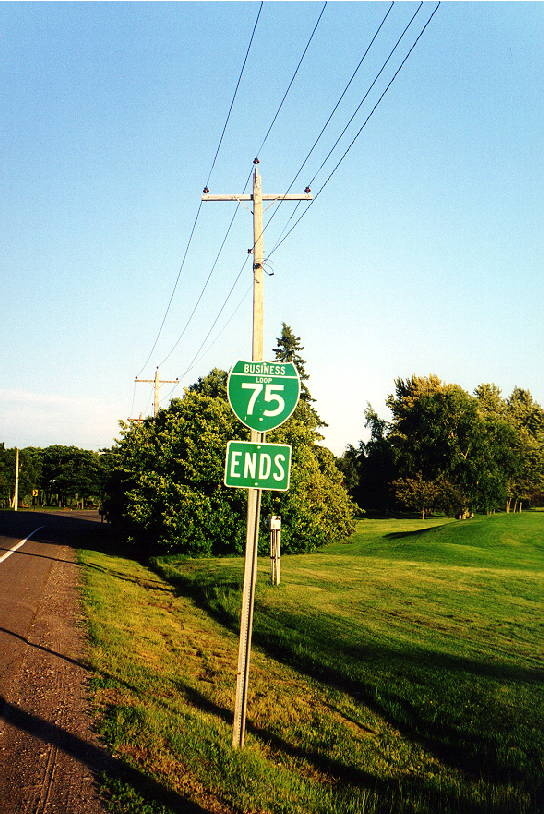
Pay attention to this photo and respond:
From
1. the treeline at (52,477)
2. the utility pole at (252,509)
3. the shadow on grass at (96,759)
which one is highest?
the utility pole at (252,509)

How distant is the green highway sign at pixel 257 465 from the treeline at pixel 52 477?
93490 mm

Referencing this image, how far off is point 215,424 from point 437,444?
148 feet

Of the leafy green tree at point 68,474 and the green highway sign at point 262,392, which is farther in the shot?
the leafy green tree at point 68,474

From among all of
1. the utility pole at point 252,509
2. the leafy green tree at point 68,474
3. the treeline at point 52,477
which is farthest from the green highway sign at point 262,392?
the leafy green tree at point 68,474

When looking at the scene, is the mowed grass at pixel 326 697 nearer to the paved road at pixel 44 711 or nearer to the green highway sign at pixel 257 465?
the paved road at pixel 44 711

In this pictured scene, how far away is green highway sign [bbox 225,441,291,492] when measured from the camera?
19.3ft

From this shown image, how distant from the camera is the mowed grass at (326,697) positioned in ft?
16.9

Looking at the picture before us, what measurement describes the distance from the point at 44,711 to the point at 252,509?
9.94 feet

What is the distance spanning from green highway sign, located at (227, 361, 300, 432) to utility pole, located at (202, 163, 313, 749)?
21 cm

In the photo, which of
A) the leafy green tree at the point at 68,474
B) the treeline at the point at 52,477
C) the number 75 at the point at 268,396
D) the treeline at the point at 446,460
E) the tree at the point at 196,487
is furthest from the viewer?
the leafy green tree at the point at 68,474

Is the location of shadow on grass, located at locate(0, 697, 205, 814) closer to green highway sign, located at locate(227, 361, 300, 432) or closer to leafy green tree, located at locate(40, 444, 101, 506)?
green highway sign, located at locate(227, 361, 300, 432)

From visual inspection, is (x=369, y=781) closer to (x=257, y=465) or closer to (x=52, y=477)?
(x=257, y=465)

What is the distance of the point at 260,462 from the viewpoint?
5.95 meters

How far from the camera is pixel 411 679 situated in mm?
8789
